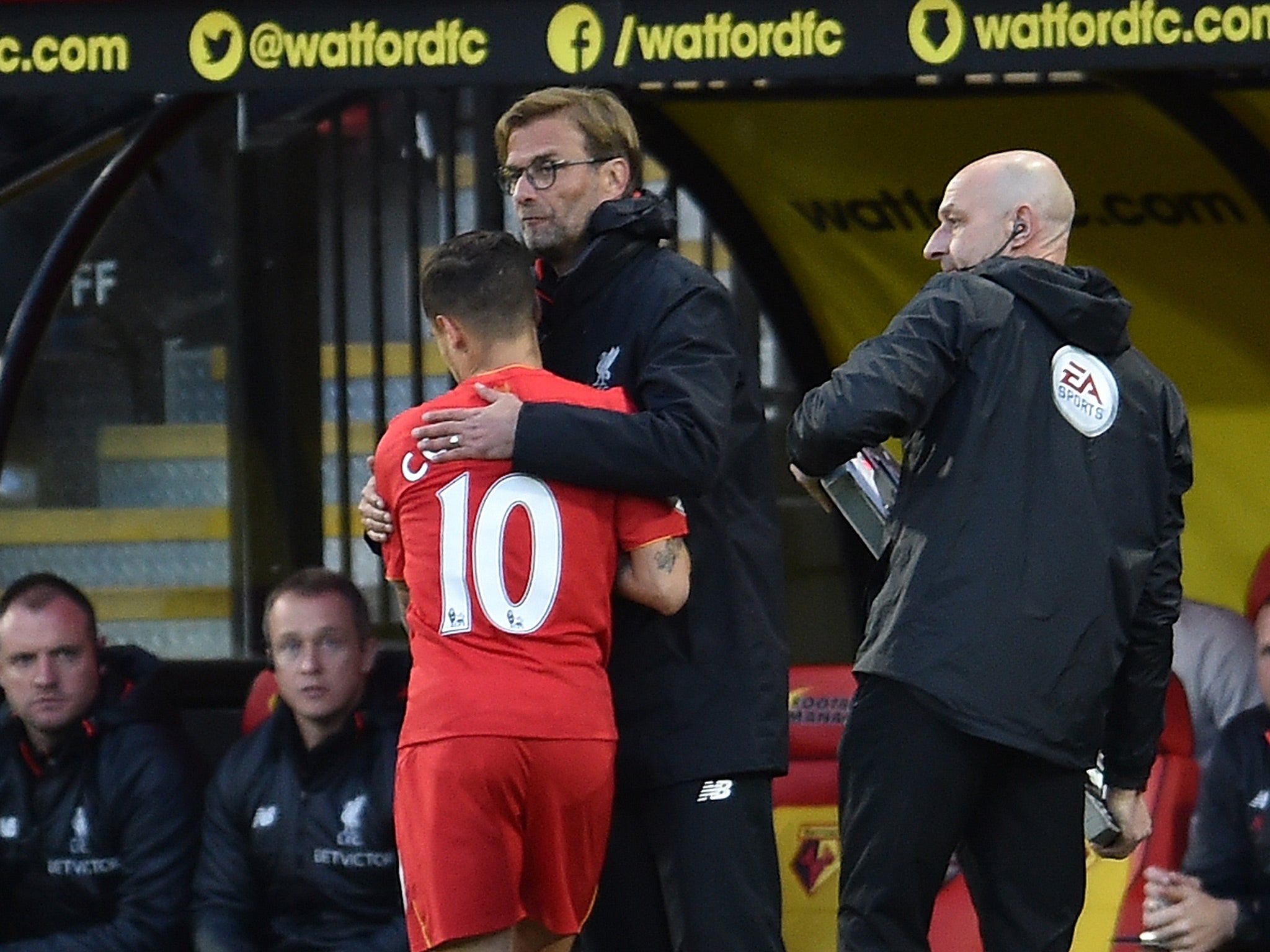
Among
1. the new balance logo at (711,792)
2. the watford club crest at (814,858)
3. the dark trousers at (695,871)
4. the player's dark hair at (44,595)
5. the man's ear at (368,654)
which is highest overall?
the player's dark hair at (44,595)

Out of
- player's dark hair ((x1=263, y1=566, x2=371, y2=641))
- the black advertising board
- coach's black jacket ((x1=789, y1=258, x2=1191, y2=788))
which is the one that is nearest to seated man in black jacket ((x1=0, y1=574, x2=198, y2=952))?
player's dark hair ((x1=263, y1=566, x2=371, y2=641))

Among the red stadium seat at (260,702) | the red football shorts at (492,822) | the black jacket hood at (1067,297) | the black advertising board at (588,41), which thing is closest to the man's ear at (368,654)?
the red stadium seat at (260,702)

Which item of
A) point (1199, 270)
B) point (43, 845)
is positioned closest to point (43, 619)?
point (43, 845)

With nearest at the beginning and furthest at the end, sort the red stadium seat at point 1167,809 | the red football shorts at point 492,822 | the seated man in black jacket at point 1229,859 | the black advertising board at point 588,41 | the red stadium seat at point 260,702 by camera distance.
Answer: the red football shorts at point 492,822 < the black advertising board at point 588,41 < the seated man in black jacket at point 1229,859 < the red stadium seat at point 1167,809 < the red stadium seat at point 260,702

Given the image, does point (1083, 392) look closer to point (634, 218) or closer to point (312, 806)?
point (634, 218)

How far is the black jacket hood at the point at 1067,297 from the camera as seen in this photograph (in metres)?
3.37

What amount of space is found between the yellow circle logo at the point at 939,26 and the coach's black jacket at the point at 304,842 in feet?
5.91

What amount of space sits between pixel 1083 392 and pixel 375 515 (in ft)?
3.51

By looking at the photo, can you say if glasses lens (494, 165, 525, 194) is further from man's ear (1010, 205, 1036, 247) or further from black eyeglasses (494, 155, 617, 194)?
man's ear (1010, 205, 1036, 247)

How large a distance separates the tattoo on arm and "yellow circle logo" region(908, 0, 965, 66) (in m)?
1.13

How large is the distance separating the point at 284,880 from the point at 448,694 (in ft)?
5.39

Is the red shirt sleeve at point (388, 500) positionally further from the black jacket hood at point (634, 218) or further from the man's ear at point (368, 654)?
the man's ear at point (368, 654)

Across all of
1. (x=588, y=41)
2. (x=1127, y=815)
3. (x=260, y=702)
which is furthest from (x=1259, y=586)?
(x=260, y=702)

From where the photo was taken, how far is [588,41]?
404 cm
